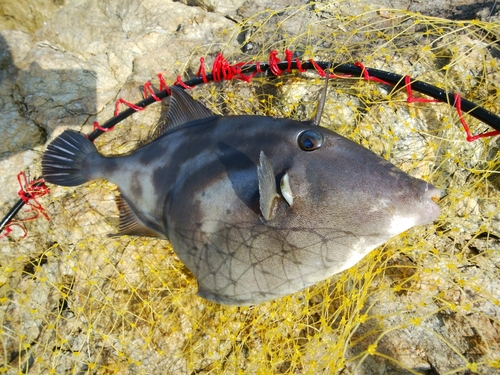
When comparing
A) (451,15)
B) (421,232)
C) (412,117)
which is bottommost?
(421,232)

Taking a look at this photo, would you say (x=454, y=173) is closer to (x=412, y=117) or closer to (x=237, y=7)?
(x=412, y=117)

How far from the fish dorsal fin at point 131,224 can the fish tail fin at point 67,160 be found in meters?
0.46

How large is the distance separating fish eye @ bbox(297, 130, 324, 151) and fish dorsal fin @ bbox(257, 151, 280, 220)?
0.23m

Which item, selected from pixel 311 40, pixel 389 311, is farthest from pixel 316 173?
pixel 311 40

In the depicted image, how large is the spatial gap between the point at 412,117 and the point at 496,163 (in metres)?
0.63

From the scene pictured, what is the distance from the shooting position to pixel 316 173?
5.71 feet

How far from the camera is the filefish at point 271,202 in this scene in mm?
1655

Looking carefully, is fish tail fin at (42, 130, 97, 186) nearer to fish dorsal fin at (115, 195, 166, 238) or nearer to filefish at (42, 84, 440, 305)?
fish dorsal fin at (115, 195, 166, 238)

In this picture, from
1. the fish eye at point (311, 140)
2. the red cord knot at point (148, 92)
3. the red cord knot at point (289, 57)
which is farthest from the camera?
the red cord knot at point (148, 92)

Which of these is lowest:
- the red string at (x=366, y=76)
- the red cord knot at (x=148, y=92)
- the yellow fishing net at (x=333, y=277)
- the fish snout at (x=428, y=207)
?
the yellow fishing net at (x=333, y=277)

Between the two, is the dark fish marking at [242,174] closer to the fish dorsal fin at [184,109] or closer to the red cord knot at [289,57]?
the fish dorsal fin at [184,109]

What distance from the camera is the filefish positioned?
5.43 feet

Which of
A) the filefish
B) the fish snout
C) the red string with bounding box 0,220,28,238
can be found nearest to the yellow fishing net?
the red string with bounding box 0,220,28,238

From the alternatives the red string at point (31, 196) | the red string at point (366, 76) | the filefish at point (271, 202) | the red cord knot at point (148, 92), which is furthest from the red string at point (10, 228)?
the red string at point (366, 76)
